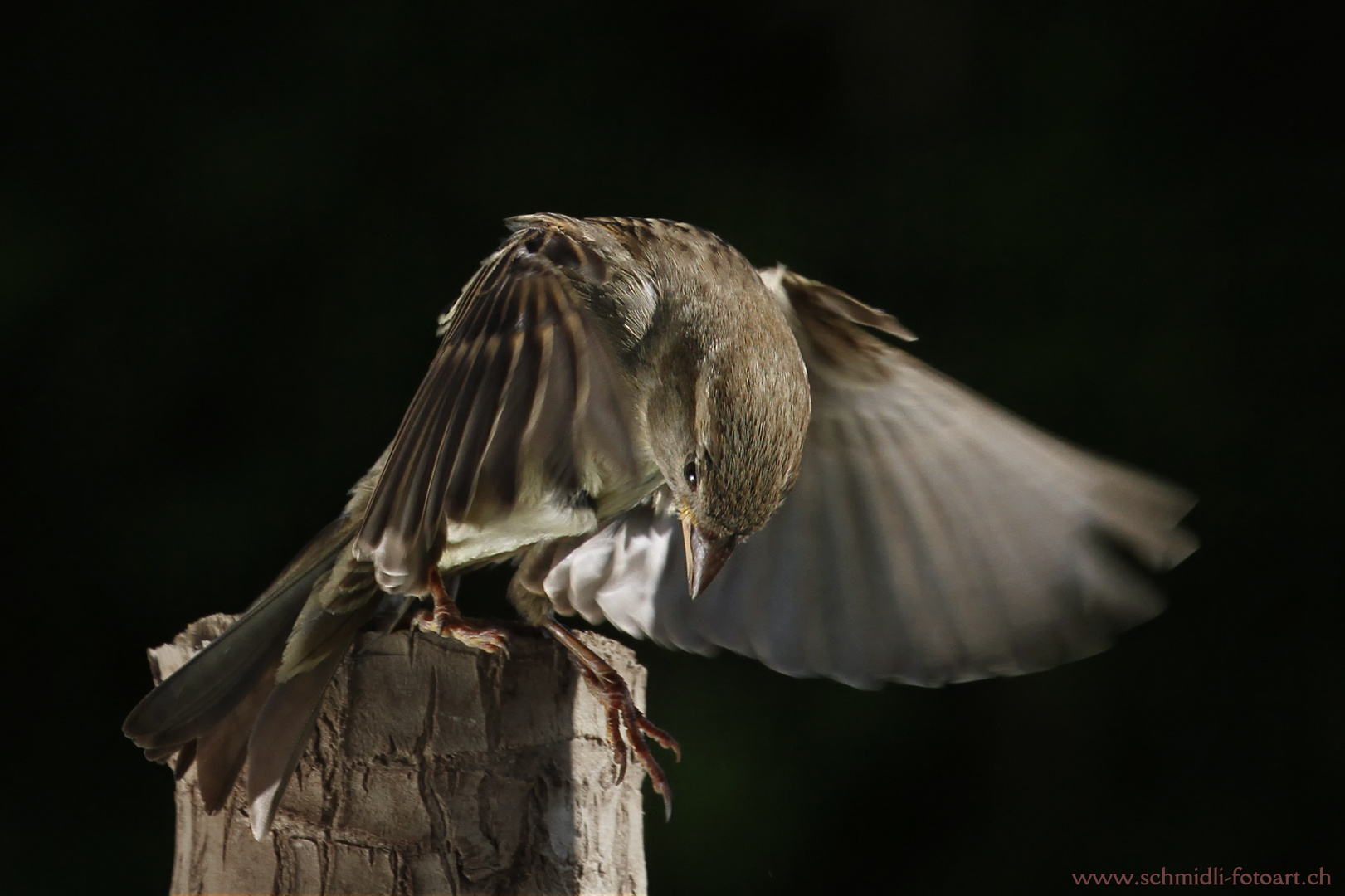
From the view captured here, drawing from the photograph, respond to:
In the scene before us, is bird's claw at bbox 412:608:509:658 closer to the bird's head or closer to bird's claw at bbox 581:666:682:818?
bird's claw at bbox 581:666:682:818

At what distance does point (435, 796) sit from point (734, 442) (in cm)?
52

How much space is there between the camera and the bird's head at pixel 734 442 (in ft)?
5.10

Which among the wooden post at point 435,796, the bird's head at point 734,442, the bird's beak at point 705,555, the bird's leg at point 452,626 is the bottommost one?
the wooden post at point 435,796

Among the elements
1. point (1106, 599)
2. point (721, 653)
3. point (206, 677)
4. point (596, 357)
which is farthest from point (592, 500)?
point (721, 653)

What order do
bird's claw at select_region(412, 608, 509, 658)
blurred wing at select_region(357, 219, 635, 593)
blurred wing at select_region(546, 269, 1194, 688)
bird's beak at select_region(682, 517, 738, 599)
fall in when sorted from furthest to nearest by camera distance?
blurred wing at select_region(546, 269, 1194, 688) < bird's beak at select_region(682, 517, 738, 599) < bird's claw at select_region(412, 608, 509, 658) < blurred wing at select_region(357, 219, 635, 593)

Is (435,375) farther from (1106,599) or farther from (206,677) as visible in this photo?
(1106,599)

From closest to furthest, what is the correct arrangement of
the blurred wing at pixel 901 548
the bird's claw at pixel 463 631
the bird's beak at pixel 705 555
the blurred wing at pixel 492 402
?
the blurred wing at pixel 492 402 → the bird's claw at pixel 463 631 → the bird's beak at pixel 705 555 → the blurred wing at pixel 901 548

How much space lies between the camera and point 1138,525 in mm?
1830

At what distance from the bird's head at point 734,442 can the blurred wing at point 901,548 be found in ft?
1.09

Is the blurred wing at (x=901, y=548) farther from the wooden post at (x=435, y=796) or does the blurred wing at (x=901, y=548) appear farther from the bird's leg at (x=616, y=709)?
the wooden post at (x=435, y=796)

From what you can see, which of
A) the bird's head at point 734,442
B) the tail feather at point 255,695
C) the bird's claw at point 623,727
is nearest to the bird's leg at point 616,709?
the bird's claw at point 623,727

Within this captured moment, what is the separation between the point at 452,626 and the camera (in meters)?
1.52

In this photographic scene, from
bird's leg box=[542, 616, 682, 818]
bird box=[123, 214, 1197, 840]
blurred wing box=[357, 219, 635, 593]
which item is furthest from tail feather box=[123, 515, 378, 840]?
bird's leg box=[542, 616, 682, 818]

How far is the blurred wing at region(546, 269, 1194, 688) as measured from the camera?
187cm
